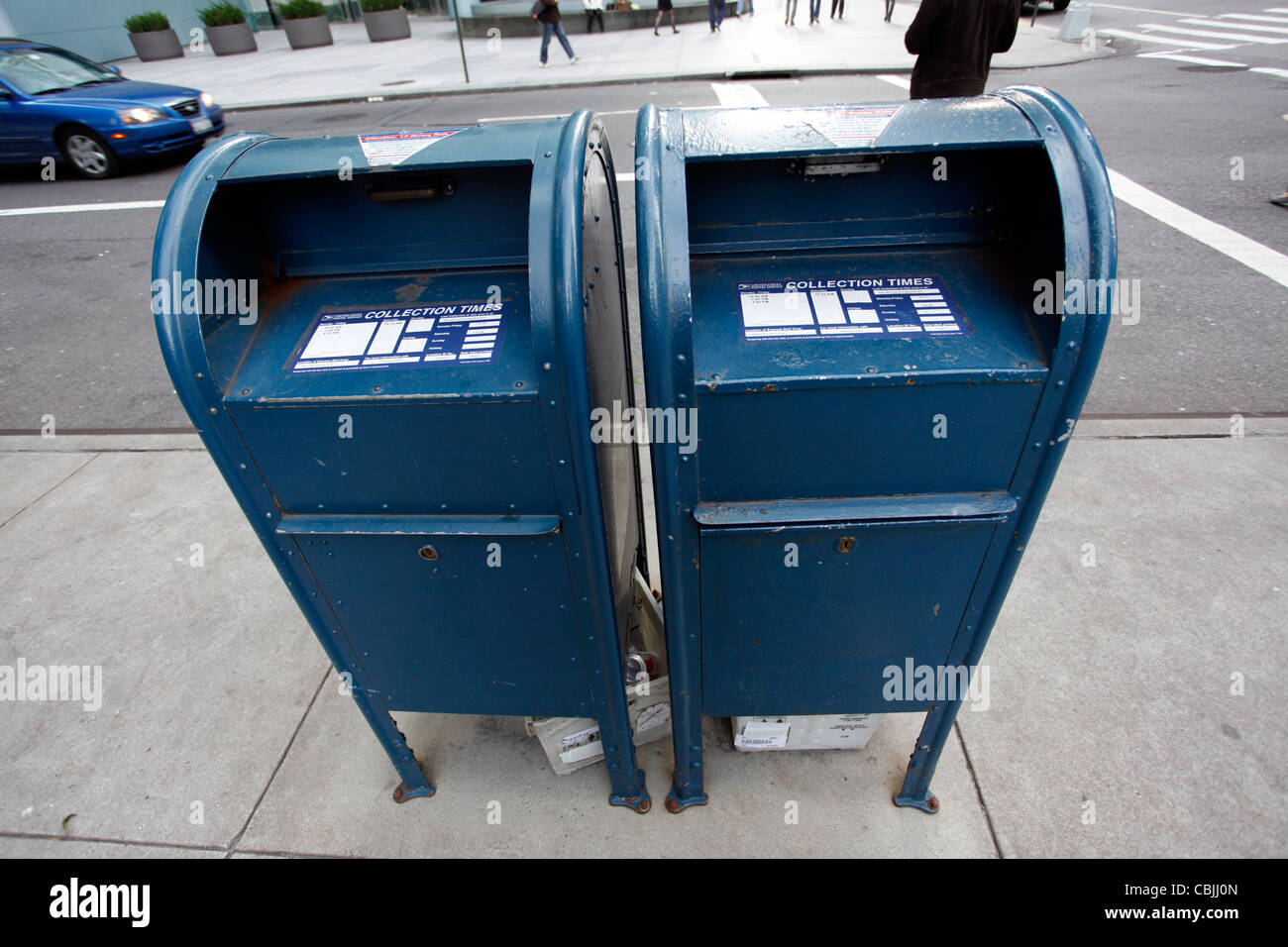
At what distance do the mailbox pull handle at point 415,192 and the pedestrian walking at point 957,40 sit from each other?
13.2ft

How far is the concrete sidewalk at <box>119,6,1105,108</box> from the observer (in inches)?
456

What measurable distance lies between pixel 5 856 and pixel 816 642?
2481mm

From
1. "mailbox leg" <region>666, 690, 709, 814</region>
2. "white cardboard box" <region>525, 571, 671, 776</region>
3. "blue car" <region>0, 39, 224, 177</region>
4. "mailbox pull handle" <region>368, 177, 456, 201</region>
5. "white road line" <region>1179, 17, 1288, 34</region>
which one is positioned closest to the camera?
"mailbox pull handle" <region>368, 177, 456, 201</region>

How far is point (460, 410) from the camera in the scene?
1.30 meters

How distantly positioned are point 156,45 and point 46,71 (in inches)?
478

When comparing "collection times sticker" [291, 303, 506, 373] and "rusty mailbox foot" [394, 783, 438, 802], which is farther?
"rusty mailbox foot" [394, 783, 438, 802]

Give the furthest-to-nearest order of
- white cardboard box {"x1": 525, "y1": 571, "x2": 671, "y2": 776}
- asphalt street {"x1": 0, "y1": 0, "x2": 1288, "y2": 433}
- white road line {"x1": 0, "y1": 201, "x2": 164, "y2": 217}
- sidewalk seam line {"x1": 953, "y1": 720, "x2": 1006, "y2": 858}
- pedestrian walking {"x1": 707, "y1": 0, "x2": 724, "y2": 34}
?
pedestrian walking {"x1": 707, "y1": 0, "x2": 724, "y2": 34} < white road line {"x1": 0, "y1": 201, "x2": 164, "y2": 217} < asphalt street {"x1": 0, "y1": 0, "x2": 1288, "y2": 433} < white cardboard box {"x1": 525, "y1": 571, "x2": 671, "y2": 776} < sidewalk seam line {"x1": 953, "y1": 720, "x2": 1006, "y2": 858}

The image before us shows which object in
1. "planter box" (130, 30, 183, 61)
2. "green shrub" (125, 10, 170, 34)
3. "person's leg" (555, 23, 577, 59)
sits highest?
"green shrub" (125, 10, 170, 34)

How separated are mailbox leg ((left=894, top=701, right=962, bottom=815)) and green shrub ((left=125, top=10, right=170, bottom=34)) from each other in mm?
23326

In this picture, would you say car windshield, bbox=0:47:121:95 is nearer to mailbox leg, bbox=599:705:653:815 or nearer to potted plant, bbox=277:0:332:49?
mailbox leg, bbox=599:705:653:815

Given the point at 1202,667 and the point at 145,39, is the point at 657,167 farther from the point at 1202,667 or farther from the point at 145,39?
the point at 145,39

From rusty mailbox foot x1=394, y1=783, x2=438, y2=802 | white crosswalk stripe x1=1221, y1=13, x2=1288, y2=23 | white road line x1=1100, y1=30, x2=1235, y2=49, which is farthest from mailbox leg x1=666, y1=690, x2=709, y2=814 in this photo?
white crosswalk stripe x1=1221, y1=13, x2=1288, y2=23

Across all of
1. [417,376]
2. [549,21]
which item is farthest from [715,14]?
[417,376]

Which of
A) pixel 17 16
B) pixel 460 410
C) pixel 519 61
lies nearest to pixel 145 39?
pixel 17 16
